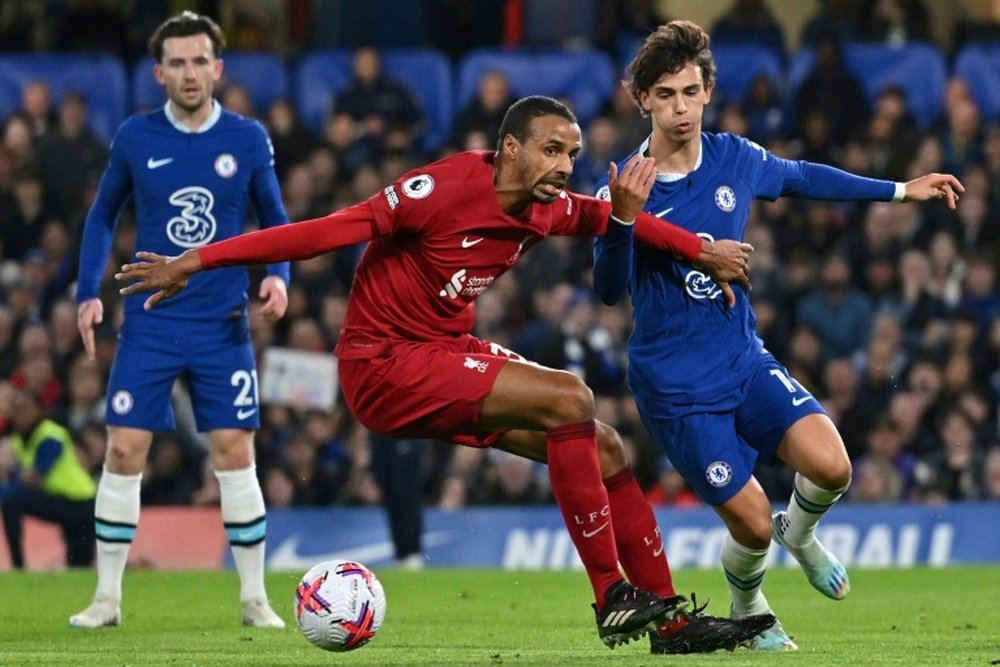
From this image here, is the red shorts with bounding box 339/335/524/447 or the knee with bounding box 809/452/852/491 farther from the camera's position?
the knee with bounding box 809/452/852/491

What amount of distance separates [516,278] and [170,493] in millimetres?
3411

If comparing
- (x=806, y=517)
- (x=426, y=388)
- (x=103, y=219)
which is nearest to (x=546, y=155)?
(x=426, y=388)

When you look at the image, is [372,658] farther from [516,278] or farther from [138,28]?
[138,28]

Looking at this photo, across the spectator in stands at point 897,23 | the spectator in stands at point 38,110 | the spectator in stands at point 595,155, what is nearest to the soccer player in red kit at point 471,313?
the spectator in stands at point 595,155

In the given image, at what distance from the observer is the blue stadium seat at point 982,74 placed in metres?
17.7

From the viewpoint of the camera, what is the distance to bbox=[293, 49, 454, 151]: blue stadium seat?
59.8ft

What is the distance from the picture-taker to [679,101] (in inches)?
316

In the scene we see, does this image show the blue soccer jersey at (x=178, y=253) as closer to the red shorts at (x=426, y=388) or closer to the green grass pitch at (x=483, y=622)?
the green grass pitch at (x=483, y=622)

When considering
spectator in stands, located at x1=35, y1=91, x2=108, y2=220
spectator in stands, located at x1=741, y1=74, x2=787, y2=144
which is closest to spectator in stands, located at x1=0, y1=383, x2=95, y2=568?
spectator in stands, located at x1=35, y1=91, x2=108, y2=220

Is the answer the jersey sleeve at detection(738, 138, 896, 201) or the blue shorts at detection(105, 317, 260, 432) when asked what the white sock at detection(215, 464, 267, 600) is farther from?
the jersey sleeve at detection(738, 138, 896, 201)

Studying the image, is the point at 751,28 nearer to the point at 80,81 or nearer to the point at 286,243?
the point at 80,81

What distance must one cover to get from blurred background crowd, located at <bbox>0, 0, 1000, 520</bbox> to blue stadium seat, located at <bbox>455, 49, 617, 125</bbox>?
0.42 ft

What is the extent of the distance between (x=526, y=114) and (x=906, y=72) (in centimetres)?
1121

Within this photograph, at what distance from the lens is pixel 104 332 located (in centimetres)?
1595
